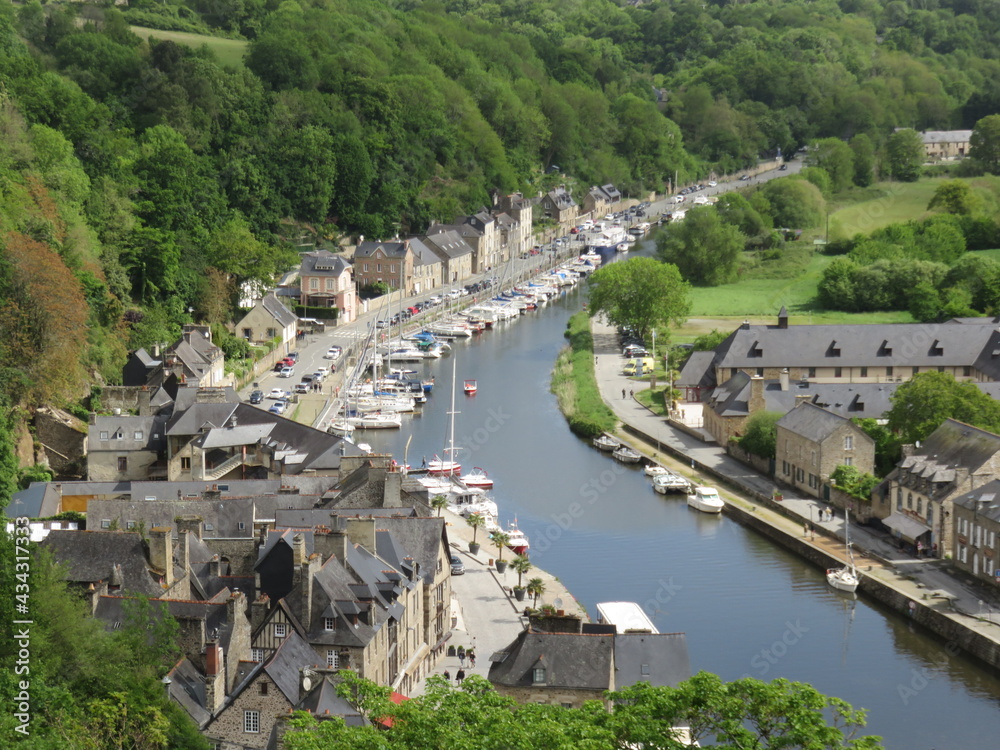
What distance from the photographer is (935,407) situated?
49.9m

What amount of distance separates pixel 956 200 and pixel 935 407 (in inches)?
2467

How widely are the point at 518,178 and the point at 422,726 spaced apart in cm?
9685

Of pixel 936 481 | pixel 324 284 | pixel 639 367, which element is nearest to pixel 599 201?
pixel 324 284

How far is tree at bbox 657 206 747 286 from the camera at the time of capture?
8925cm

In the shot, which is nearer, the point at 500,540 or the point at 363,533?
the point at 363,533

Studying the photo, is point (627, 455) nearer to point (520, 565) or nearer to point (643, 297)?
point (520, 565)

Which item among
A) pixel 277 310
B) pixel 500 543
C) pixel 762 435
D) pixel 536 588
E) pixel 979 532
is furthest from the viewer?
pixel 277 310

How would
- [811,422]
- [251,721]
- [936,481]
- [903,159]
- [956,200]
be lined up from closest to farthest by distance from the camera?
[251,721] → [936,481] → [811,422] → [956,200] → [903,159]

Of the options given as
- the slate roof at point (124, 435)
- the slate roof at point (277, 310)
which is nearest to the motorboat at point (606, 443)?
the slate roof at point (124, 435)

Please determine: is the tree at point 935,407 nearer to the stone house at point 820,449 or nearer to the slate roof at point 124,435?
the stone house at point 820,449

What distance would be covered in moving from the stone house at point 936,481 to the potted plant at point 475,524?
11265 mm

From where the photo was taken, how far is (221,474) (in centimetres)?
4872

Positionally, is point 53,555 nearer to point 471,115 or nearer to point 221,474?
point 221,474

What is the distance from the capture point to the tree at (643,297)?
73750 millimetres
